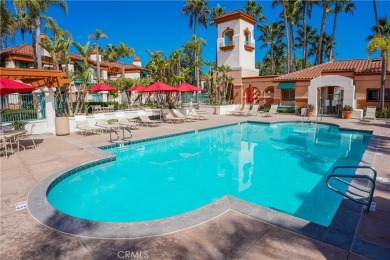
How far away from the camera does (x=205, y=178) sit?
883cm

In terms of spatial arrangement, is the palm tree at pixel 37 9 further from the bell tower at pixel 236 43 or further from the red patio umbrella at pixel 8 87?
the bell tower at pixel 236 43

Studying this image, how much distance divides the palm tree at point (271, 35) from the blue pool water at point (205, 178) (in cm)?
3383

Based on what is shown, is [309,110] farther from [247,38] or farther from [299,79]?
[247,38]

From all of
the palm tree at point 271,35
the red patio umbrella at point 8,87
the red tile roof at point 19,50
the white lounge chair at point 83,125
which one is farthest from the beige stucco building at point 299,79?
the red tile roof at point 19,50

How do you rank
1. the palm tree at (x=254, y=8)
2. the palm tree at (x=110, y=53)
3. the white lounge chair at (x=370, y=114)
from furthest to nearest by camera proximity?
the palm tree at (x=110, y=53) → the palm tree at (x=254, y=8) → the white lounge chair at (x=370, y=114)

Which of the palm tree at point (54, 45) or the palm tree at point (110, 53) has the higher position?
the palm tree at point (110, 53)

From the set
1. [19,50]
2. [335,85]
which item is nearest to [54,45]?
Result: [19,50]

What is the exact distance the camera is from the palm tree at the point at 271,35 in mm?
44306

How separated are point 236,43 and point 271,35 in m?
19.5

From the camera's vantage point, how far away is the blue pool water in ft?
21.9

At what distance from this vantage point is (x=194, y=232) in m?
4.27

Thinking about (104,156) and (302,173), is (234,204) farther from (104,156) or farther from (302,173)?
(104,156)

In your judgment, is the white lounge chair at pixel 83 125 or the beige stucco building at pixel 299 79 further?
the beige stucco building at pixel 299 79

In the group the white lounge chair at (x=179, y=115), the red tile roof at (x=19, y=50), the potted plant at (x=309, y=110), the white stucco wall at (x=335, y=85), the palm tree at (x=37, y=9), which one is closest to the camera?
the white lounge chair at (x=179, y=115)
